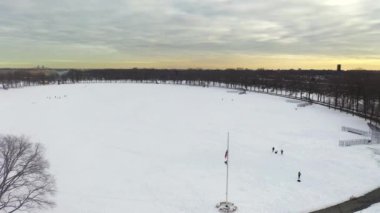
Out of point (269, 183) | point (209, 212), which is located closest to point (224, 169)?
point (269, 183)

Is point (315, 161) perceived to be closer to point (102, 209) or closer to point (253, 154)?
point (253, 154)

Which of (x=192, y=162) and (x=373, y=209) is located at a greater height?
(x=192, y=162)

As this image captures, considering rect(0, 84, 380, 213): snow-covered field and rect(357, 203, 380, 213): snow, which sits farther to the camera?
rect(0, 84, 380, 213): snow-covered field

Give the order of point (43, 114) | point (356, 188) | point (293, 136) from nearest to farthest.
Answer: point (356, 188) < point (293, 136) < point (43, 114)

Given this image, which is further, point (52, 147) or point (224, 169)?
point (52, 147)

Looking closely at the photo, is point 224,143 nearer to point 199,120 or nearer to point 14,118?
point 199,120

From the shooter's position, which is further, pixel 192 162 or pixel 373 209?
pixel 192 162

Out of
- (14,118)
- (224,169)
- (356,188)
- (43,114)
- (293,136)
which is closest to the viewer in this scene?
(356,188)

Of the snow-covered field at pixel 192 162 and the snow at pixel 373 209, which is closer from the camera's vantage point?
the snow at pixel 373 209
